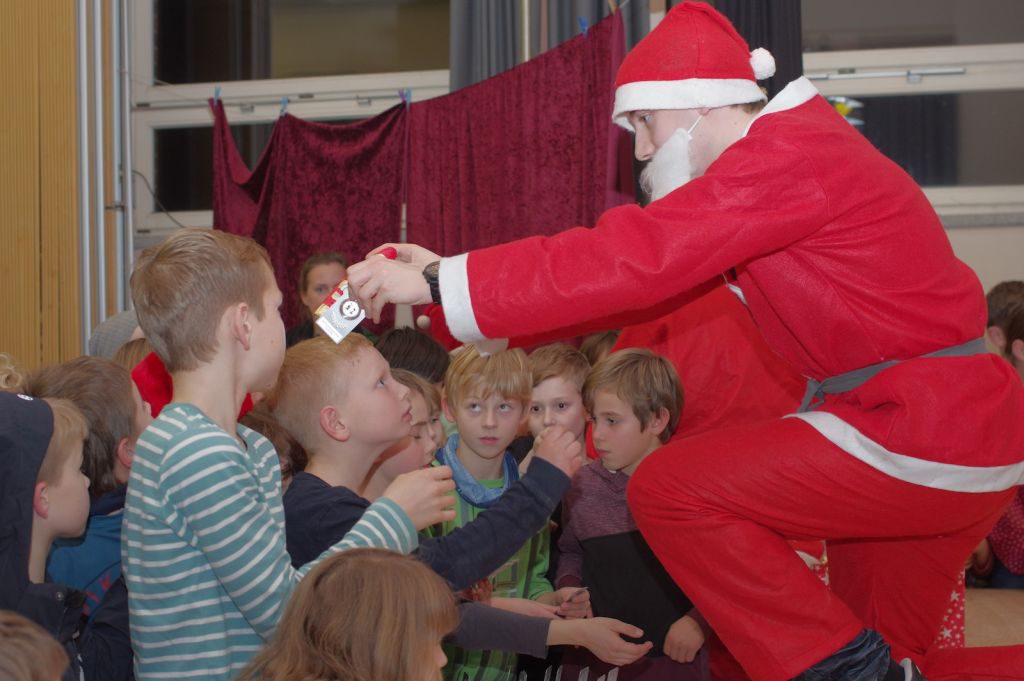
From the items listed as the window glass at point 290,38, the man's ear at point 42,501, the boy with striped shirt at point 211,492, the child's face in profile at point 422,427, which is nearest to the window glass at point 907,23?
the window glass at point 290,38

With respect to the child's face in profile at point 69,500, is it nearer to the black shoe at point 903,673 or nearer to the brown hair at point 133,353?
the brown hair at point 133,353

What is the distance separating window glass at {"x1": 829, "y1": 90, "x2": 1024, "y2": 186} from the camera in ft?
17.1

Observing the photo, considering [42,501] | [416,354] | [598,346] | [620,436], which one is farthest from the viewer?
[598,346]

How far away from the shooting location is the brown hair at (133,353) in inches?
110

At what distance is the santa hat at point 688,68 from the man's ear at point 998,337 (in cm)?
243

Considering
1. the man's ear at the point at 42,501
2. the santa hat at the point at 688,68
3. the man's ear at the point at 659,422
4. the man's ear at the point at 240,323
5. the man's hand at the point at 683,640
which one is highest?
the santa hat at the point at 688,68

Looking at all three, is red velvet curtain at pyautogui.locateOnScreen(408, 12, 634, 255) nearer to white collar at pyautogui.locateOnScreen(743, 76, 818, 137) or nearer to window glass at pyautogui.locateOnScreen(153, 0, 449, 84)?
window glass at pyautogui.locateOnScreen(153, 0, 449, 84)

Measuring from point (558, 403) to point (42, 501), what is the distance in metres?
1.69

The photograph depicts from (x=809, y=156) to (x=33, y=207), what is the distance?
4.34 meters

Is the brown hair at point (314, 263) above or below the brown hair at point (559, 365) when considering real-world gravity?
above

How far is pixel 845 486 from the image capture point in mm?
1992

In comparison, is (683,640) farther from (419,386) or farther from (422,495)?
(422,495)

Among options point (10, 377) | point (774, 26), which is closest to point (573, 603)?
point (10, 377)

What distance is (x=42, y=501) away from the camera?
1851mm
